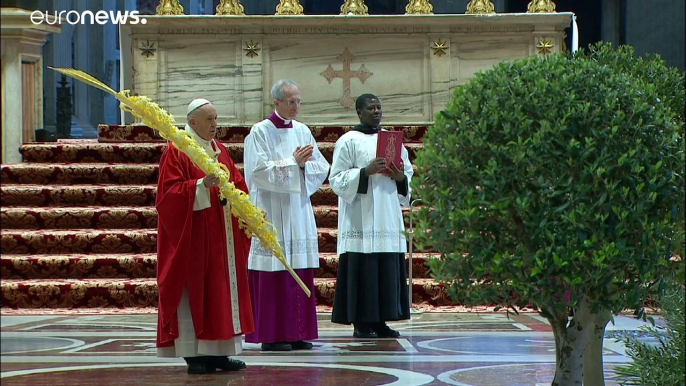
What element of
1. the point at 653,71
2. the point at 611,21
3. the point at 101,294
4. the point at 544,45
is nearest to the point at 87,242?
the point at 101,294

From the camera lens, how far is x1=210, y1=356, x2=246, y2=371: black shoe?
6.00 m

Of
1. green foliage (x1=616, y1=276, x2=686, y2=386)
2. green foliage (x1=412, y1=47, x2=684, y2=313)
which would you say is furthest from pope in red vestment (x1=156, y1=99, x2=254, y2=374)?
Result: green foliage (x1=616, y1=276, x2=686, y2=386)

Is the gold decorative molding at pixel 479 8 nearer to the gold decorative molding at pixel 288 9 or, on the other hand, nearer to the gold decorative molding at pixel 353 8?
the gold decorative molding at pixel 353 8

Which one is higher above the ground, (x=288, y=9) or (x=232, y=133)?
(x=288, y=9)

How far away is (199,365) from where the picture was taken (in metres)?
5.95

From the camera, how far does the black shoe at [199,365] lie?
19.5 ft

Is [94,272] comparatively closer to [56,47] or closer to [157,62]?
[157,62]

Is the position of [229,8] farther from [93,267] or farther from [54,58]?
[54,58]

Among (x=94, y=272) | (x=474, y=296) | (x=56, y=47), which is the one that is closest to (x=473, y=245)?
(x=474, y=296)

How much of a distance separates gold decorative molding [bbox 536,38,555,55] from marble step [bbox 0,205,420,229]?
2.65 metres

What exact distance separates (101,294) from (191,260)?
3496mm

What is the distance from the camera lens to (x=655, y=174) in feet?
13.3

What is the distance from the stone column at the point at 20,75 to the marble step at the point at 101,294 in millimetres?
2295

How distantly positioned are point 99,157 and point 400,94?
3131mm
